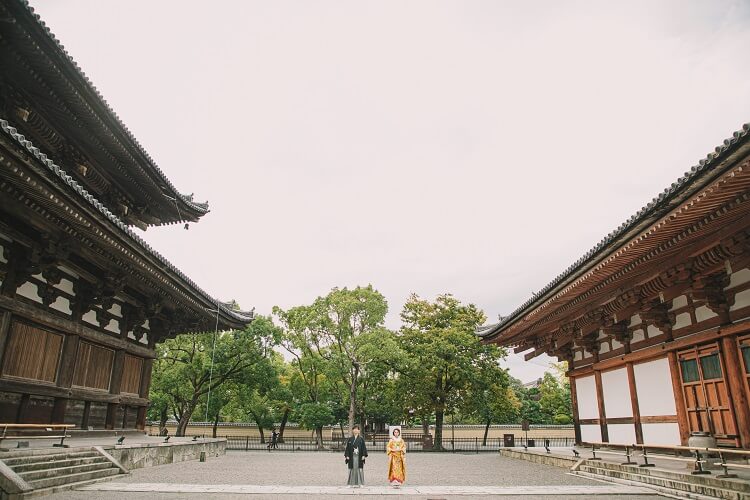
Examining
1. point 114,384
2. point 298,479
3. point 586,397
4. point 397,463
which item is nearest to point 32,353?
point 114,384

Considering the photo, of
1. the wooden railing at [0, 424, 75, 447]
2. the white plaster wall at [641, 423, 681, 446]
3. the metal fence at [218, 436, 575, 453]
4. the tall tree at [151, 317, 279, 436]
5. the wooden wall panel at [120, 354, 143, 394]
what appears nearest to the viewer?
the wooden railing at [0, 424, 75, 447]

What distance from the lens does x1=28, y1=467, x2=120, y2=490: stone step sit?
8.88 meters

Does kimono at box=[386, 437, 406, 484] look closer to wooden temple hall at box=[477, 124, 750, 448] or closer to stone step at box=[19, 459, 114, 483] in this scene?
wooden temple hall at box=[477, 124, 750, 448]

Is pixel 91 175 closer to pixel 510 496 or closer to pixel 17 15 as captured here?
pixel 17 15

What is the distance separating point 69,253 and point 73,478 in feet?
17.8

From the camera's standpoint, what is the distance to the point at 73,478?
9781 millimetres

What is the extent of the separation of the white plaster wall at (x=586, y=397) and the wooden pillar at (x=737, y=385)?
6782 mm

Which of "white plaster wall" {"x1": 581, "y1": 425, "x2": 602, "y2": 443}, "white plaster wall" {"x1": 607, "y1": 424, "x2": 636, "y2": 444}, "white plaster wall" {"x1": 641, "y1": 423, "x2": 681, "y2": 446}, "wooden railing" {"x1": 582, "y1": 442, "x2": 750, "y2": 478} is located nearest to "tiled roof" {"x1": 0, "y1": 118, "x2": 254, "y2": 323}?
"wooden railing" {"x1": 582, "y1": 442, "x2": 750, "y2": 478}

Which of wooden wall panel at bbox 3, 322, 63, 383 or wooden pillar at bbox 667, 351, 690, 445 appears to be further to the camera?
wooden pillar at bbox 667, 351, 690, 445

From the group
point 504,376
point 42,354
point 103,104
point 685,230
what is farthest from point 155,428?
point 685,230

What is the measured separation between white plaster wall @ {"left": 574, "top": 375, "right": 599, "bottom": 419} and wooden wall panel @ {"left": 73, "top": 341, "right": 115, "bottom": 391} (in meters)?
16.9

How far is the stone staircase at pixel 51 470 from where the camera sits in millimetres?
7906

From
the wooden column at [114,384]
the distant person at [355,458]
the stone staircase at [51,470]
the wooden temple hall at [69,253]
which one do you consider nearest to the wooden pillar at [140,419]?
the wooden temple hall at [69,253]

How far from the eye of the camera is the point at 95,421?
47.8 feet
